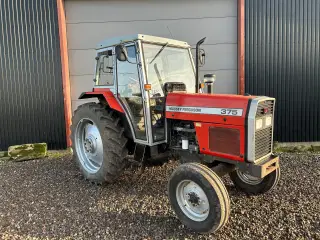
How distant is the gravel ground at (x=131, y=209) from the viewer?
117 inches

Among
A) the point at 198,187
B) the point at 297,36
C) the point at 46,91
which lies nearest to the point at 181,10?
the point at 297,36

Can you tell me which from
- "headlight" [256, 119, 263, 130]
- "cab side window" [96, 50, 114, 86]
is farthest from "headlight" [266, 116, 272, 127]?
"cab side window" [96, 50, 114, 86]

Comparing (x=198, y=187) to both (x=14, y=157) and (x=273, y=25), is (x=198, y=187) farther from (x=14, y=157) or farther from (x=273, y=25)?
(x=273, y=25)

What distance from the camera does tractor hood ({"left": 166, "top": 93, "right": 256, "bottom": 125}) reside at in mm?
3078

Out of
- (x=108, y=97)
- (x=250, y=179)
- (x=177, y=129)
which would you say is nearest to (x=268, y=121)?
(x=250, y=179)

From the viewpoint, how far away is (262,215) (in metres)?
3.25

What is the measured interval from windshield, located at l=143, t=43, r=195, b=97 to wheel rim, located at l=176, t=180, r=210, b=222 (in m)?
1.36

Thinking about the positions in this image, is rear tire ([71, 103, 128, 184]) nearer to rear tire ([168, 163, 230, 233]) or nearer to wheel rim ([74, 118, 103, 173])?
wheel rim ([74, 118, 103, 173])

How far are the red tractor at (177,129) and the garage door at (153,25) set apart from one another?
2.55m

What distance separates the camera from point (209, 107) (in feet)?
10.8

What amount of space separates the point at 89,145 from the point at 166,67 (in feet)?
5.95

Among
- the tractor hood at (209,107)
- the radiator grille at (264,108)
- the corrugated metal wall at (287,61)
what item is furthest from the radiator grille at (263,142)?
the corrugated metal wall at (287,61)

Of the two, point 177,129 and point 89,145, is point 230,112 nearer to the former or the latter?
point 177,129

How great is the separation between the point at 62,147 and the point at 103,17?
11.1ft
